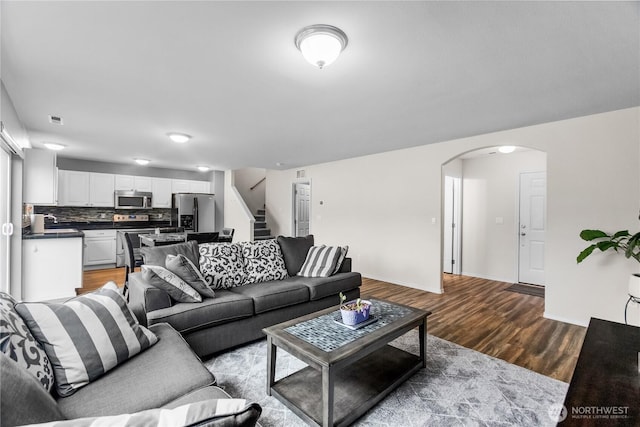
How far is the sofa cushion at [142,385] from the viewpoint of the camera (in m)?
1.23

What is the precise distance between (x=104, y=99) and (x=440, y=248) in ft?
15.4

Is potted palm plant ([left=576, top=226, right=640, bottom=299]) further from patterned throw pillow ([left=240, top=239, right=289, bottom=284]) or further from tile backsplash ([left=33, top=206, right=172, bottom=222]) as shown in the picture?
tile backsplash ([left=33, top=206, right=172, bottom=222])

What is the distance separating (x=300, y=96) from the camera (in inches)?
112

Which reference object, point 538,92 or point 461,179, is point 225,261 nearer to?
point 538,92

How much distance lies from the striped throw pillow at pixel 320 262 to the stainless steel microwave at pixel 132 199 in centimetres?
519

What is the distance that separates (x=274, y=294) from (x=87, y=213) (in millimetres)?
6150

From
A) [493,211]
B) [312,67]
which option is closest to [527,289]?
[493,211]

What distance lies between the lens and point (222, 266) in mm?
3131

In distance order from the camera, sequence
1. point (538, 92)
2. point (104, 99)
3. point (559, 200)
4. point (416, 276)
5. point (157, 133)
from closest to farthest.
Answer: point (538, 92)
point (104, 99)
point (559, 200)
point (157, 133)
point (416, 276)

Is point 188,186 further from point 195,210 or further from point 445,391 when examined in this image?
point 445,391

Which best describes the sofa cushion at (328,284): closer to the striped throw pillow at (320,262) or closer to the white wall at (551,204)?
the striped throw pillow at (320,262)

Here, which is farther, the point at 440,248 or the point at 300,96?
the point at 440,248

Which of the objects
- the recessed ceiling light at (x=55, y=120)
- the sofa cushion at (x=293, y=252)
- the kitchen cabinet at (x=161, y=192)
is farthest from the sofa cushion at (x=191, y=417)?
the kitchen cabinet at (x=161, y=192)

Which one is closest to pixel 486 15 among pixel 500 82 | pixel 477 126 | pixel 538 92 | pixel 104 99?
pixel 500 82
